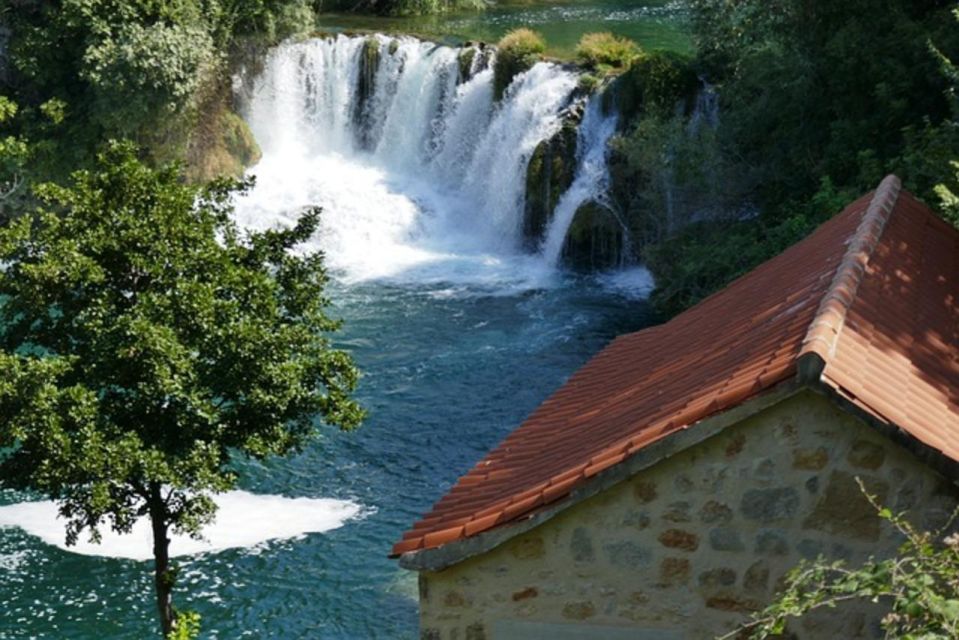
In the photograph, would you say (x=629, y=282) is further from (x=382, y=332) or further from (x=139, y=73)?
(x=139, y=73)

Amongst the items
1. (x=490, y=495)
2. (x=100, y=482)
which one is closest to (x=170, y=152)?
(x=100, y=482)

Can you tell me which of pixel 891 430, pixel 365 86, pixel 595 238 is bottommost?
pixel 891 430

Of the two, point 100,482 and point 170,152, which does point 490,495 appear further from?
point 170,152

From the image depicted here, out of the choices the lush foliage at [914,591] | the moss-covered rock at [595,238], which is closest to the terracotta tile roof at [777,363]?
the lush foliage at [914,591]

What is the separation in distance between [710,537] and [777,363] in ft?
3.23

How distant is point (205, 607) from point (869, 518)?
36.8 ft

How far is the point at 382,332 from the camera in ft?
86.2

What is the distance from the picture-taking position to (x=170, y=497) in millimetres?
14109

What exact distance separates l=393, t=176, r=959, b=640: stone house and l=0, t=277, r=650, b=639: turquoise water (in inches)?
343

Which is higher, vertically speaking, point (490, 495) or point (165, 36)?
point (165, 36)

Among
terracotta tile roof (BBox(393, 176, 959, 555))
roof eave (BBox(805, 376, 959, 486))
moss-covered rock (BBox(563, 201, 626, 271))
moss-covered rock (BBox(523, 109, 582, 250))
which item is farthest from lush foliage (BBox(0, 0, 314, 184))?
roof eave (BBox(805, 376, 959, 486))

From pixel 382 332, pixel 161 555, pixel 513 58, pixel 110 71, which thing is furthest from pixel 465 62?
pixel 161 555

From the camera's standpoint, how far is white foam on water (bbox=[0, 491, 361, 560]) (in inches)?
720

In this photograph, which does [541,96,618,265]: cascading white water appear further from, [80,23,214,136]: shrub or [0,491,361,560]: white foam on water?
[0,491,361,560]: white foam on water
